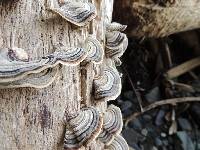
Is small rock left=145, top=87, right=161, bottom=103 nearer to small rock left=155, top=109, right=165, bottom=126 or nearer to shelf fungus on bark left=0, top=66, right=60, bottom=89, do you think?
small rock left=155, top=109, right=165, bottom=126

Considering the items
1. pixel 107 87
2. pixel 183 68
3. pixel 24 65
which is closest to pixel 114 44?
pixel 107 87

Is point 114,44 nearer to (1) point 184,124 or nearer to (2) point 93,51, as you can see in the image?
(2) point 93,51

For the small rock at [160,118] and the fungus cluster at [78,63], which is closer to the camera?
the fungus cluster at [78,63]

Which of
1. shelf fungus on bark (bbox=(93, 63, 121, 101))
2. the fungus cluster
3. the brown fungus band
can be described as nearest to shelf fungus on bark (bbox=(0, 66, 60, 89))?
the fungus cluster

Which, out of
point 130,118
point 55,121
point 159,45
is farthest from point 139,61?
point 55,121

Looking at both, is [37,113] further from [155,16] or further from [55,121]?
[155,16]

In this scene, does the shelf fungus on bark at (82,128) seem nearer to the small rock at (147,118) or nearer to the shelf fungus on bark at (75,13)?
the shelf fungus on bark at (75,13)

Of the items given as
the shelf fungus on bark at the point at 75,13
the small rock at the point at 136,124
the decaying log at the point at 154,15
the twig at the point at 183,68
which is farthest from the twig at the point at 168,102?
the shelf fungus on bark at the point at 75,13
